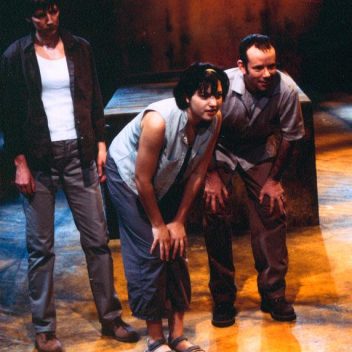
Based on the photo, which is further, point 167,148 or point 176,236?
point 176,236

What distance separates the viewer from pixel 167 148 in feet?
12.5

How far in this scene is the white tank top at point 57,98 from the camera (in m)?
4.11

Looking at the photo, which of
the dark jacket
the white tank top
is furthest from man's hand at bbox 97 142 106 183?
the white tank top

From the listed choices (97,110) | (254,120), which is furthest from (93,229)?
(254,120)

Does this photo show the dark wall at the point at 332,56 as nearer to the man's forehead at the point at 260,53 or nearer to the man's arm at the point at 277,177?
the man's arm at the point at 277,177

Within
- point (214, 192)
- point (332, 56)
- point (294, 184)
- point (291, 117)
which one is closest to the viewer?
point (291, 117)

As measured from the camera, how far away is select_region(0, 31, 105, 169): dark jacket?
13.4 feet

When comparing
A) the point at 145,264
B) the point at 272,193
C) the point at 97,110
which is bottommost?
the point at 145,264

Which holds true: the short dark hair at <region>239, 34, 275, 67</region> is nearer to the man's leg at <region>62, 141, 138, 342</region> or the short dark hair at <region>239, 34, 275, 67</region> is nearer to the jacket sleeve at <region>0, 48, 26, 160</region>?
the man's leg at <region>62, 141, 138, 342</region>

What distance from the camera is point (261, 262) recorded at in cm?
469

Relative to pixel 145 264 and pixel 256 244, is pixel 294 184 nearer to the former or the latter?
pixel 256 244

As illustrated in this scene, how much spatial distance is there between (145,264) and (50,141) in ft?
2.86

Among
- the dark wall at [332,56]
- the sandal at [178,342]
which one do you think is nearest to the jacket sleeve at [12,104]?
the sandal at [178,342]

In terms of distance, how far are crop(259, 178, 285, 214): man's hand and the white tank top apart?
3.85 feet
